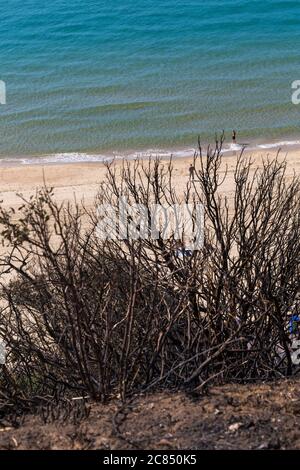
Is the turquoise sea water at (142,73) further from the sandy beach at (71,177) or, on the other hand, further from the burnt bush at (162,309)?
the burnt bush at (162,309)

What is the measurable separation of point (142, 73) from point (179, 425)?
147 ft

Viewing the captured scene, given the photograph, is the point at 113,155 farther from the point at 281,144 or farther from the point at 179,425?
the point at 179,425

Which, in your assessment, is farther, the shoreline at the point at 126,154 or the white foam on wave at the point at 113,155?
the white foam on wave at the point at 113,155

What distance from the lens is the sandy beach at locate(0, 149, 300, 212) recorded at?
28516 millimetres

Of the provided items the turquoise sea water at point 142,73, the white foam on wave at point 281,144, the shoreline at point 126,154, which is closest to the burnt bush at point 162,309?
the shoreline at point 126,154

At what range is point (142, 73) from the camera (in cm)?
5047

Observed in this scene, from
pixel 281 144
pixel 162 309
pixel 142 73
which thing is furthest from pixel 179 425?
pixel 142 73

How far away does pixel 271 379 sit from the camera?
364 inches

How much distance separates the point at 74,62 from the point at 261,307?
45805 mm

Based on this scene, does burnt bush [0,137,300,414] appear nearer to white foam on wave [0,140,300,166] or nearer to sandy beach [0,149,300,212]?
sandy beach [0,149,300,212]

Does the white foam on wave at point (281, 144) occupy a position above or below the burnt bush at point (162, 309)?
above

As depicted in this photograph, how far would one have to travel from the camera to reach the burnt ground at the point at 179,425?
6973 millimetres

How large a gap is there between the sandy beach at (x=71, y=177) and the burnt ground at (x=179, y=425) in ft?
61.1

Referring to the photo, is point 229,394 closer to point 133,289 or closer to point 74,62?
point 133,289
